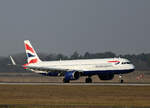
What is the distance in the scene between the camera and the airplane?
7300 centimetres

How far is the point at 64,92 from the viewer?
2093 inches

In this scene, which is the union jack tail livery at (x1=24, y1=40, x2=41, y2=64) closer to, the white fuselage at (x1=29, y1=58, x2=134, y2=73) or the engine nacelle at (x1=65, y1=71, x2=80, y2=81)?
the white fuselage at (x1=29, y1=58, x2=134, y2=73)

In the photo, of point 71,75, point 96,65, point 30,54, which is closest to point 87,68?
point 96,65

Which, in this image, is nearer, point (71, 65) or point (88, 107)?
point (88, 107)

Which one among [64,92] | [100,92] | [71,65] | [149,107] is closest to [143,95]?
[100,92]

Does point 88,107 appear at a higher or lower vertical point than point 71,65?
lower

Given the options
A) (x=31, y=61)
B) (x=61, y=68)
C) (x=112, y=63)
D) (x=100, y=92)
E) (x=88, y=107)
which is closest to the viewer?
(x=88, y=107)

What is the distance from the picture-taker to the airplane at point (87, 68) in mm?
73000

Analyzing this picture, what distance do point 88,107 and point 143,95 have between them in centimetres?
1523

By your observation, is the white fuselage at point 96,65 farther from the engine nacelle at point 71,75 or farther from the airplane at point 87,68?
the engine nacelle at point 71,75

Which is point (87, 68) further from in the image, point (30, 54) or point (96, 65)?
point (30, 54)

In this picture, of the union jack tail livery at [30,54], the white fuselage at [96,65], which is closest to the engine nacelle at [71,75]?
the white fuselage at [96,65]

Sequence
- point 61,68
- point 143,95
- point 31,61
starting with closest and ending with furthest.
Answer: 1. point 143,95
2. point 61,68
3. point 31,61

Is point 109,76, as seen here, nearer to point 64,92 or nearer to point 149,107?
point 64,92
